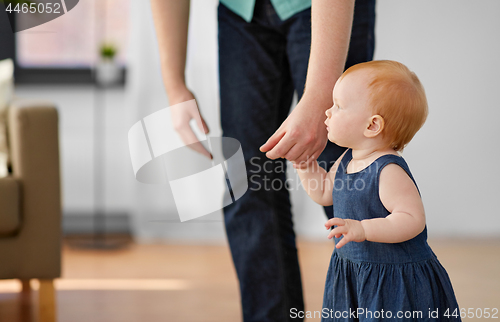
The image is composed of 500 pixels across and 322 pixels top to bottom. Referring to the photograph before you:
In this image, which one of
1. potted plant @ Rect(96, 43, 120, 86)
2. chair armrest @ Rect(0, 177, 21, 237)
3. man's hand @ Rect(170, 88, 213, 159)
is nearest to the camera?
man's hand @ Rect(170, 88, 213, 159)

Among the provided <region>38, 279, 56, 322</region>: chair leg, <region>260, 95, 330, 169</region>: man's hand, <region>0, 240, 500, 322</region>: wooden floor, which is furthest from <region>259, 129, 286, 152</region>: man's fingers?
<region>38, 279, 56, 322</region>: chair leg

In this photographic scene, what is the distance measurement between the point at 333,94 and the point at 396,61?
0.22ft

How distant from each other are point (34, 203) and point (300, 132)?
919 millimetres

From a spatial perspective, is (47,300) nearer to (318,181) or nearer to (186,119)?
(186,119)

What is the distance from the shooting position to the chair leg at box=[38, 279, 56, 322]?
43.0 inches

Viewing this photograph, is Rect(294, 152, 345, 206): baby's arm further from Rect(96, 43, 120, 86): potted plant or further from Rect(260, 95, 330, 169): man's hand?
Rect(96, 43, 120, 86): potted plant

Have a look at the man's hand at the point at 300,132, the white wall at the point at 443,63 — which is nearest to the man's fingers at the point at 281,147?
the man's hand at the point at 300,132

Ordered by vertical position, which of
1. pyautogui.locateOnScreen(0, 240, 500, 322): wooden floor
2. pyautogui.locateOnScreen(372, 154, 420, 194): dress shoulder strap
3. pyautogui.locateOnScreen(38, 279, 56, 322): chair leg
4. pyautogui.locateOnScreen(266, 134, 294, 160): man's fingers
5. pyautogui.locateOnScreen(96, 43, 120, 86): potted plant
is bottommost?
pyautogui.locateOnScreen(0, 240, 500, 322): wooden floor

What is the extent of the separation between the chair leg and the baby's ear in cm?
96

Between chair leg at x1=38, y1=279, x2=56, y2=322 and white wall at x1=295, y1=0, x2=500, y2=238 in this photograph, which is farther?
chair leg at x1=38, y1=279, x2=56, y2=322

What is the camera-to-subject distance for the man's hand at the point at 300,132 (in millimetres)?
446

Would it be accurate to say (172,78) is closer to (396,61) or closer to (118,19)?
(396,61)

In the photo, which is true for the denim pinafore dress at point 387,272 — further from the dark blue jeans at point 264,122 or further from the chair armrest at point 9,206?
the chair armrest at point 9,206

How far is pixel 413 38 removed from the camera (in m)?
0.50
